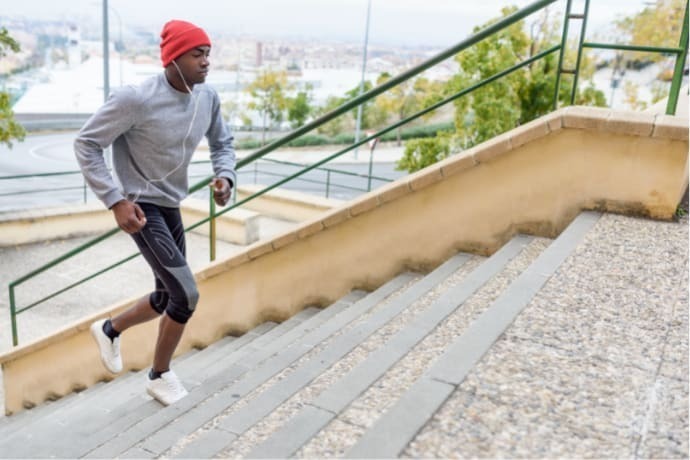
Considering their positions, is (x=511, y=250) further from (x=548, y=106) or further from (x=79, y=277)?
(x=548, y=106)

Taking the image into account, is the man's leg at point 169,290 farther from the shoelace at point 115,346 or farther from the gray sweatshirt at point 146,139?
the shoelace at point 115,346

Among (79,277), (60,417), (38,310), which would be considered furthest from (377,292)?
(79,277)

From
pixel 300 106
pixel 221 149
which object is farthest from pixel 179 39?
pixel 300 106

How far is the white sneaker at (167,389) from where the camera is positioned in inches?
133

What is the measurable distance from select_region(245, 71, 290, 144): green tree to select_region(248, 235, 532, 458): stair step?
35.2 metres

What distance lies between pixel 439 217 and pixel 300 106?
37973mm

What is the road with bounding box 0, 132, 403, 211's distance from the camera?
18.3 metres

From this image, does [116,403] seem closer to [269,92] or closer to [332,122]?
[269,92]

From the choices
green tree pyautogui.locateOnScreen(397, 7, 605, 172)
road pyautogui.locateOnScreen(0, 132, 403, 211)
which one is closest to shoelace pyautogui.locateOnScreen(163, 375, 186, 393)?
road pyautogui.locateOnScreen(0, 132, 403, 211)

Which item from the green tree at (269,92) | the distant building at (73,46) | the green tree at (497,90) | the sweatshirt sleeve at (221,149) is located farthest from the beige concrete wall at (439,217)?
the distant building at (73,46)

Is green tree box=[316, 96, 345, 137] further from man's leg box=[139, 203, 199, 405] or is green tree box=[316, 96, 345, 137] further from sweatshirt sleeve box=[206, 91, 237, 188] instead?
man's leg box=[139, 203, 199, 405]

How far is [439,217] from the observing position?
4289 mm

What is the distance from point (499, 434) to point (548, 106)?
15.3m

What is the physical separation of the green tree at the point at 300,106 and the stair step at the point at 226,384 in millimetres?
36472
